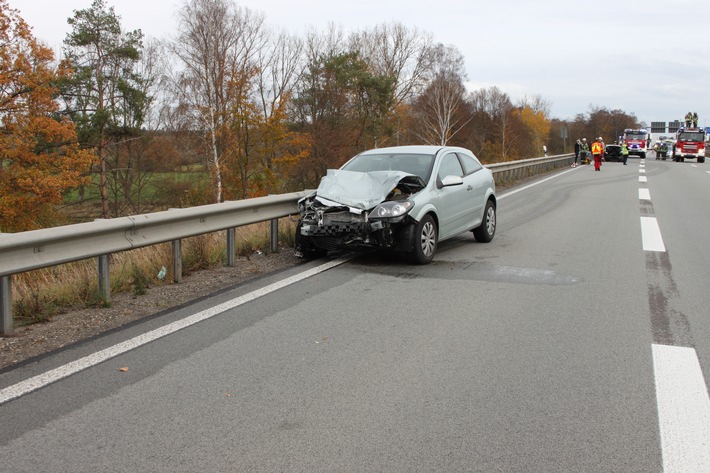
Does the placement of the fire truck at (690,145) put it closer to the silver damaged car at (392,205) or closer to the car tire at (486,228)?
the car tire at (486,228)

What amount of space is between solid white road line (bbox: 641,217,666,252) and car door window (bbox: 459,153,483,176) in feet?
9.41

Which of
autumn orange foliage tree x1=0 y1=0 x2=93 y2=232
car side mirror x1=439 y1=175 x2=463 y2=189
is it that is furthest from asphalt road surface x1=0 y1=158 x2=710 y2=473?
autumn orange foliage tree x1=0 y1=0 x2=93 y2=232

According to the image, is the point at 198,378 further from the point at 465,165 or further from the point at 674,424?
the point at 465,165

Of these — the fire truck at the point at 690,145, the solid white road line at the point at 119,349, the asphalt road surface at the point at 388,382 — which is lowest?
the asphalt road surface at the point at 388,382

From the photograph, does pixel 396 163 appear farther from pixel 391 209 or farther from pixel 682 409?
pixel 682 409

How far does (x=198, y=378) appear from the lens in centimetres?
429

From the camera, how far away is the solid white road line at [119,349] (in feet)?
13.4

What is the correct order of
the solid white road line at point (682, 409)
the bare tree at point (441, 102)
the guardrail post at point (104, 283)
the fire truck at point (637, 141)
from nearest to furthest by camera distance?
the solid white road line at point (682, 409) < the guardrail post at point (104, 283) < the fire truck at point (637, 141) < the bare tree at point (441, 102)

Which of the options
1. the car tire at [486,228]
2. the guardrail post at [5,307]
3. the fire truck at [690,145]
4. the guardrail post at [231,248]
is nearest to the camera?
the guardrail post at [5,307]

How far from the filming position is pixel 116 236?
6453 millimetres

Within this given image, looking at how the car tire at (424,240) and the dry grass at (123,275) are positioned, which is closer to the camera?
the dry grass at (123,275)

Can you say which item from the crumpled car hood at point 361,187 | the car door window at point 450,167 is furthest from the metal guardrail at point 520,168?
the crumpled car hood at point 361,187

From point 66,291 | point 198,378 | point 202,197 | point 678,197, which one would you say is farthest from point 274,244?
point 202,197

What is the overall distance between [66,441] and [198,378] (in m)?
1.05
